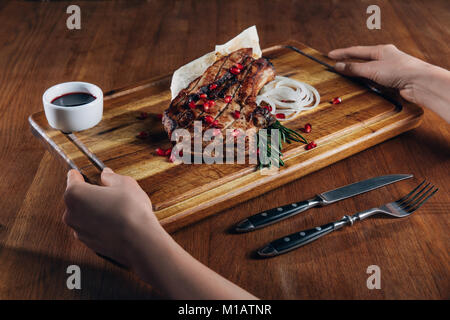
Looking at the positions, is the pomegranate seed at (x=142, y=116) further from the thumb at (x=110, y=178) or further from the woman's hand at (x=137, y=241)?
the woman's hand at (x=137, y=241)

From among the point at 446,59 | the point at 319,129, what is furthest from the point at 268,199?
the point at 446,59

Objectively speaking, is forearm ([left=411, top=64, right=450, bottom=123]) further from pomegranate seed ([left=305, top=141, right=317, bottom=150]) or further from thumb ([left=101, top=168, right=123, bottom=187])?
thumb ([left=101, top=168, right=123, bottom=187])

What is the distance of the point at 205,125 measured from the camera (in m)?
2.53

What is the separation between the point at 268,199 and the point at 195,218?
42 centimetres

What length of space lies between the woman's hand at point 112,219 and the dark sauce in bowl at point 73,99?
82 cm

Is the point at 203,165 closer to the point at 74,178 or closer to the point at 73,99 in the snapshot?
the point at 74,178

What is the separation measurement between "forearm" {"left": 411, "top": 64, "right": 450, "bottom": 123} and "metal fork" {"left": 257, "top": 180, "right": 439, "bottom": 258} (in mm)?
654

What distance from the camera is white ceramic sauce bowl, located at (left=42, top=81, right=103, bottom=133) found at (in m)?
2.62

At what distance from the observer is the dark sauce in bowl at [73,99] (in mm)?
2717

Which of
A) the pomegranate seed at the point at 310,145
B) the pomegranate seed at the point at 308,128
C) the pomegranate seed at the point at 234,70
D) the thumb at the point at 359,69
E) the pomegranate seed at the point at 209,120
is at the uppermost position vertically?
the pomegranate seed at the point at 234,70

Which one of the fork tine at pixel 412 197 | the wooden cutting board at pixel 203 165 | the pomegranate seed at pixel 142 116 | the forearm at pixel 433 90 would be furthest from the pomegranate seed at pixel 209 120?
the forearm at pixel 433 90

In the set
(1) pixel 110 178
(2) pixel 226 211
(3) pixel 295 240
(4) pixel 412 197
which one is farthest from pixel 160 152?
(4) pixel 412 197

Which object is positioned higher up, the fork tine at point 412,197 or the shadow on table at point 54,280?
the fork tine at point 412,197

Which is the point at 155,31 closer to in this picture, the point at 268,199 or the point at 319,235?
the point at 268,199
